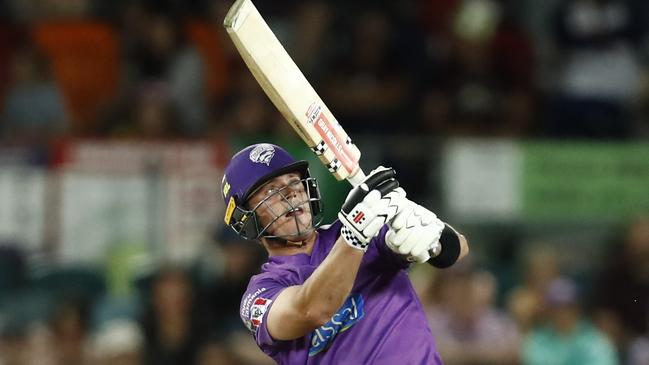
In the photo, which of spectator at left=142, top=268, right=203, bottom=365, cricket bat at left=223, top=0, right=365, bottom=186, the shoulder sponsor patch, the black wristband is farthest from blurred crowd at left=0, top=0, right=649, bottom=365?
the shoulder sponsor patch

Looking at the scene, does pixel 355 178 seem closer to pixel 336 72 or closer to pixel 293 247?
pixel 293 247

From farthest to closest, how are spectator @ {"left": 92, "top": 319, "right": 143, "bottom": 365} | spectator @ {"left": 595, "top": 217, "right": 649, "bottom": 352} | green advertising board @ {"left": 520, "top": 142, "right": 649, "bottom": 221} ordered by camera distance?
green advertising board @ {"left": 520, "top": 142, "right": 649, "bottom": 221} < spectator @ {"left": 595, "top": 217, "right": 649, "bottom": 352} < spectator @ {"left": 92, "top": 319, "right": 143, "bottom": 365}

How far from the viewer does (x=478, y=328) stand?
7406mm

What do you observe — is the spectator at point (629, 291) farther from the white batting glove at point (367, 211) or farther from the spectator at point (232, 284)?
the white batting glove at point (367, 211)

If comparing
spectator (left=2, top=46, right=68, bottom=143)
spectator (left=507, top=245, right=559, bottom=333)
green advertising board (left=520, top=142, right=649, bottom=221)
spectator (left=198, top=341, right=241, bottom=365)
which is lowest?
spectator (left=507, top=245, right=559, bottom=333)

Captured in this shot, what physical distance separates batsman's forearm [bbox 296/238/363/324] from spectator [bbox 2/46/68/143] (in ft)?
17.8

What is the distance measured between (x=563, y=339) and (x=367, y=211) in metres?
4.00

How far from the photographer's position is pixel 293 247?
4.33 metres

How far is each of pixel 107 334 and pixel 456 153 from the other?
2.49m

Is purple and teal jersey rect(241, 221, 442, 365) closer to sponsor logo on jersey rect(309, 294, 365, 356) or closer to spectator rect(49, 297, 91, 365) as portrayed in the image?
sponsor logo on jersey rect(309, 294, 365, 356)

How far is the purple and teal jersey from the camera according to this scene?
4.11 meters

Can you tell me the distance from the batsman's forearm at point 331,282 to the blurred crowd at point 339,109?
3615 mm

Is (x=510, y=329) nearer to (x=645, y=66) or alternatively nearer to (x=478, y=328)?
(x=478, y=328)

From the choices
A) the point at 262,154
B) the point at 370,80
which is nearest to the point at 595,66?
the point at 370,80
